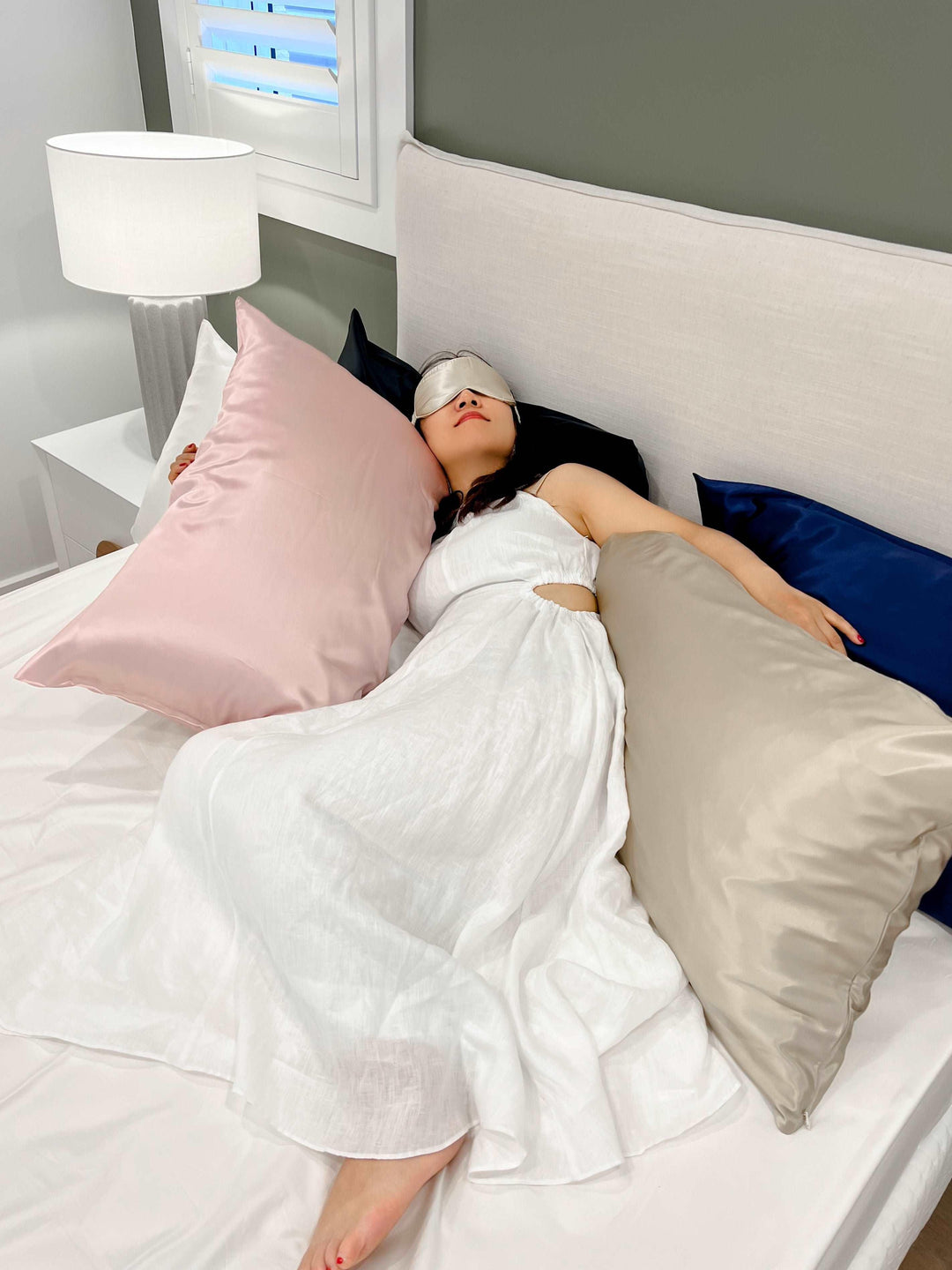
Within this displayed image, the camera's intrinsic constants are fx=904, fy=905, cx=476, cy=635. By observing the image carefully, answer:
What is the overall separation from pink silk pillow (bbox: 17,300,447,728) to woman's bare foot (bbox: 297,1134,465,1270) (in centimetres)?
48

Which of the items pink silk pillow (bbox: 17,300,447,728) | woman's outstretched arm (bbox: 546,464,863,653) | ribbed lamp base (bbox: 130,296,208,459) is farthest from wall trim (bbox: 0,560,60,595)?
woman's outstretched arm (bbox: 546,464,863,653)

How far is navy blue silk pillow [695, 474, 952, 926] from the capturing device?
909mm

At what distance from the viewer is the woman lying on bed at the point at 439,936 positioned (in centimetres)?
75

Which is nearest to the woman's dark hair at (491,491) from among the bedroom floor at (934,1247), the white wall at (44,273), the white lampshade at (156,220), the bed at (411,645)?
the bed at (411,645)

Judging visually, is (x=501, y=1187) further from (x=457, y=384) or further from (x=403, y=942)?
(x=457, y=384)

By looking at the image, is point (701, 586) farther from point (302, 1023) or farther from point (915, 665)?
point (302, 1023)

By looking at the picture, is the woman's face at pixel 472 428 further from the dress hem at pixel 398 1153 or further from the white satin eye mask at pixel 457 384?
the dress hem at pixel 398 1153

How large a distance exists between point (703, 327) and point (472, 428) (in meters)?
0.35

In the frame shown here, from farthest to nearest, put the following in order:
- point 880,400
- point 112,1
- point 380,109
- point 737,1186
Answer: point 112,1, point 380,109, point 880,400, point 737,1186

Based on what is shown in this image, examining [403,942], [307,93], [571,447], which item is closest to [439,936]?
[403,942]

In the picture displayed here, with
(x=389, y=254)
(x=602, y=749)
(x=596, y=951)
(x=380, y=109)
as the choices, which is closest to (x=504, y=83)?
(x=380, y=109)

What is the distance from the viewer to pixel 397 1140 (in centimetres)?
74

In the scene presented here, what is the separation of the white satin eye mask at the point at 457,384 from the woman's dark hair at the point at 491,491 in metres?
0.05

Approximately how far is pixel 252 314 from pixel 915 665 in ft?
3.14
